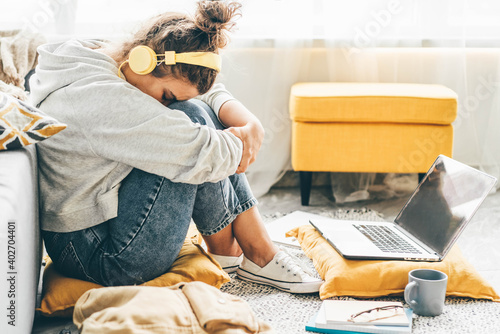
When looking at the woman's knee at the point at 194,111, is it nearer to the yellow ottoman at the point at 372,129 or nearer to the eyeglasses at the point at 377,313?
the eyeglasses at the point at 377,313

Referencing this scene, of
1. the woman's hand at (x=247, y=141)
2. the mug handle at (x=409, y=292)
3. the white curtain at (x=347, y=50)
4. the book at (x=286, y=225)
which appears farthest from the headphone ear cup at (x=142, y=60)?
the white curtain at (x=347, y=50)

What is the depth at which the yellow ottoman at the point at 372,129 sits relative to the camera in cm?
216

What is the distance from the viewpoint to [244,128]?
1.35 metres

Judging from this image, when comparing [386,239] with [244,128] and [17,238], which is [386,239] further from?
[17,238]

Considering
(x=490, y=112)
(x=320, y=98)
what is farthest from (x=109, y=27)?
(x=490, y=112)

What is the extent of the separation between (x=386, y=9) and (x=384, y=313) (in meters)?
1.66

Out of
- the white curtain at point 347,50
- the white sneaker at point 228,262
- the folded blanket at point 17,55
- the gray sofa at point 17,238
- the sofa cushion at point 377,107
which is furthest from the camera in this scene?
the white curtain at point 347,50

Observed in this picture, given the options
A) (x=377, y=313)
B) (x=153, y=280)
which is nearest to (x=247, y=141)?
(x=153, y=280)

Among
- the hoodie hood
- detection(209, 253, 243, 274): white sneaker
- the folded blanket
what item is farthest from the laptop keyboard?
the folded blanket

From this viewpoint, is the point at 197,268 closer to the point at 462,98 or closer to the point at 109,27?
the point at 109,27

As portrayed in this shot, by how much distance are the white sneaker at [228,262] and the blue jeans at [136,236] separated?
257mm

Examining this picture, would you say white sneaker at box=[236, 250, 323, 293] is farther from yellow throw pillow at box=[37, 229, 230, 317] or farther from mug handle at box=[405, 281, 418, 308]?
mug handle at box=[405, 281, 418, 308]

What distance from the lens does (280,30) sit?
8.34 feet

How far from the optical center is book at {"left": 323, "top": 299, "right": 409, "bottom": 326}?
4.06ft
